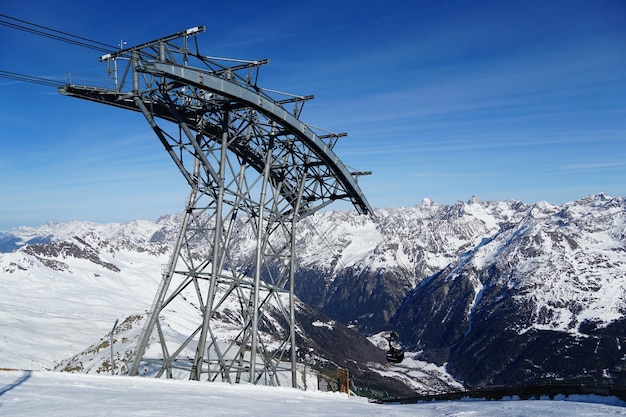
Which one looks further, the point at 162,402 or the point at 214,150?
the point at 214,150

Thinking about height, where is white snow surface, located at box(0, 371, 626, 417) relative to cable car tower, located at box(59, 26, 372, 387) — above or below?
below

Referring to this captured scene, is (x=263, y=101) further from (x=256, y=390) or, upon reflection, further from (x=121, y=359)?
(x=121, y=359)

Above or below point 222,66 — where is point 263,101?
below

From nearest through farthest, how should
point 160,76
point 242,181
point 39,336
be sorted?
point 160,76
point 242,181
point 39,336

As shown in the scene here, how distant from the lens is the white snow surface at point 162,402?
43.9 ft

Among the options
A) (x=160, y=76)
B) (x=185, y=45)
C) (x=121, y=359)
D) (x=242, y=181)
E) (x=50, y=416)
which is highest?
(x=185, y=45)

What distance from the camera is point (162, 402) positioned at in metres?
15.3

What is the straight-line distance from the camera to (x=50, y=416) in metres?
12.1

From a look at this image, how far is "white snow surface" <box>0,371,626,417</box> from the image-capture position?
13375 millimetres

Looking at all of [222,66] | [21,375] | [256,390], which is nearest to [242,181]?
[222,66]

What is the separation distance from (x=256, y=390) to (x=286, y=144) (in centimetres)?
1603

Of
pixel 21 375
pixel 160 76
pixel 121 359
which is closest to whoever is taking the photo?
pixel 21 375

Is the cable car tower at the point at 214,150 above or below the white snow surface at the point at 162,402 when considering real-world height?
above

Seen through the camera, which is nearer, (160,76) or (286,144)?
(160,76)
